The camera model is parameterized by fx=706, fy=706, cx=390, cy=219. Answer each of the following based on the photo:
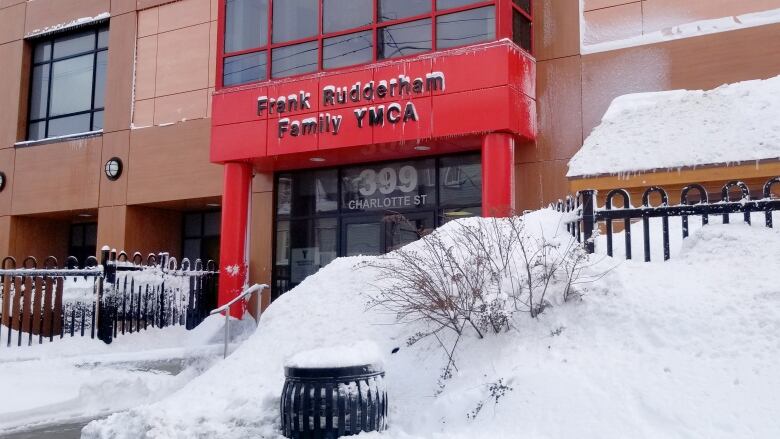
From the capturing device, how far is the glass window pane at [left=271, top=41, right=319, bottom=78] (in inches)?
587

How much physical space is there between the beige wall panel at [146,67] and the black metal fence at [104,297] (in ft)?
19.8

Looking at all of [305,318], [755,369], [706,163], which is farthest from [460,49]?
[755,369]

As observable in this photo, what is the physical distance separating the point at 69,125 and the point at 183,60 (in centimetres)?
475

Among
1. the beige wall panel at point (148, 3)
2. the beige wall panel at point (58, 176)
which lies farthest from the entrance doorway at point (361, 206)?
the beige wall panel at point (148, 3)

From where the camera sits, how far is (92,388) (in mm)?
10312

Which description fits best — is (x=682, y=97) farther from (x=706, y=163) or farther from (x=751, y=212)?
(x=751, y=212)

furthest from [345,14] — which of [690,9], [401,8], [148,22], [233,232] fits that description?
[148,22]

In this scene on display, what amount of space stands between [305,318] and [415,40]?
7151mm

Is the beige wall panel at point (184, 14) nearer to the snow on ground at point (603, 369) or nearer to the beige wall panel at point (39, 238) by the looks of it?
the beige wall panel at point (39, 238)

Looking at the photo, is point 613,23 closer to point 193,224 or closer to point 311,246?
point 311,246

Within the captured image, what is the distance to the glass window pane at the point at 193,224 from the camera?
2072 centimetres

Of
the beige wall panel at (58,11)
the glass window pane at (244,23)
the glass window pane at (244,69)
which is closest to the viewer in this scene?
the glass window pane at (244,69)

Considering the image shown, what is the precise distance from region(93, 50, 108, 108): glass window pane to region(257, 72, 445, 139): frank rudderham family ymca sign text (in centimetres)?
762

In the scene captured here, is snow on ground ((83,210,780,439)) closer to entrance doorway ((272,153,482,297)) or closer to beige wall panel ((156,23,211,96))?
entrance doorway ((272,153,482,297))
